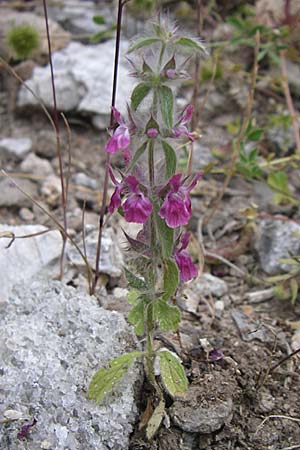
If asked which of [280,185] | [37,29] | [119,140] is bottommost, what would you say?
[280,185]

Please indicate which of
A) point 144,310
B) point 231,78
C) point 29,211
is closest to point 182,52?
point 144,310

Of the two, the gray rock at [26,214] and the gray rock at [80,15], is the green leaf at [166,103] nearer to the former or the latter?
the gray rock at [26,214]

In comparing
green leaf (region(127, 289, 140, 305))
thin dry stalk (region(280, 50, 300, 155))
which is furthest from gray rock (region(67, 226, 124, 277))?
thin dry stalk (region(280, 50, 300, 155))

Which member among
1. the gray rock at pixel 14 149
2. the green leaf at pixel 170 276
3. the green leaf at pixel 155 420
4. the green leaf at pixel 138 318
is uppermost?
the green leaf at pixel 170 276

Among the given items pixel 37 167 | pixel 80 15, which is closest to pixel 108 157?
pixel 37 167

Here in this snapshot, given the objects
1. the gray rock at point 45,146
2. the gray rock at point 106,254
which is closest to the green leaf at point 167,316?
the gray rock at point 106,254

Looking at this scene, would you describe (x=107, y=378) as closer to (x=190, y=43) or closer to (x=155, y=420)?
(x=155, y=420)
